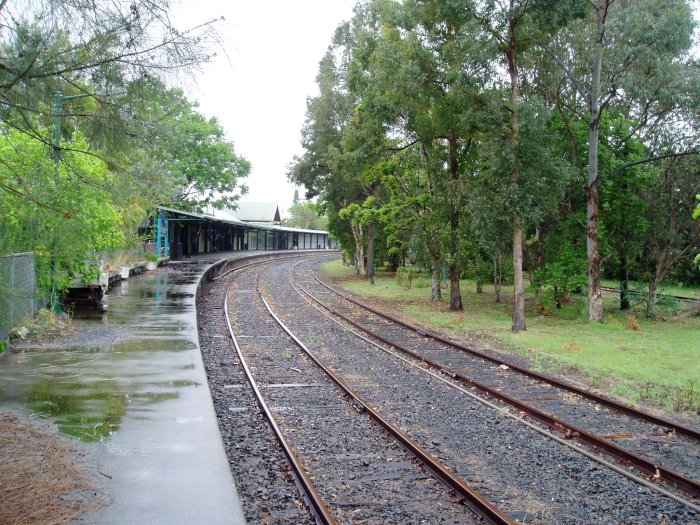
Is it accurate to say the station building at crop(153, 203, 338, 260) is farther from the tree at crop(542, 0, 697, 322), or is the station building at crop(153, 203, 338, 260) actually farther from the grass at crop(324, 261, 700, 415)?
the tree at crop(542, 0, 697, 322)

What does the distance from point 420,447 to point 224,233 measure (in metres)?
60.0

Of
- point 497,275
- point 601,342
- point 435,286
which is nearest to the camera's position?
point 601,342

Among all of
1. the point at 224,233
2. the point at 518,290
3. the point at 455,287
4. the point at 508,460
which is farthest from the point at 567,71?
the point at 224,233

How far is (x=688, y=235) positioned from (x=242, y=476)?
21.5m

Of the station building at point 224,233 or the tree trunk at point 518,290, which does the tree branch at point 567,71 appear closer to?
the tree trunk at point 518,290

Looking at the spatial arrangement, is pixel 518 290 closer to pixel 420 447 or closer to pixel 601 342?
pixel 601 342

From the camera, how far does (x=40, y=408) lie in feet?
25.3

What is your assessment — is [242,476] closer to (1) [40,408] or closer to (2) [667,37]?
(1) [40,408]

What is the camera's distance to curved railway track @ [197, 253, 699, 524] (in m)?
5.62

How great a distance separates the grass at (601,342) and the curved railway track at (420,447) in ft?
4.70

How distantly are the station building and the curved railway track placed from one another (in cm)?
2622

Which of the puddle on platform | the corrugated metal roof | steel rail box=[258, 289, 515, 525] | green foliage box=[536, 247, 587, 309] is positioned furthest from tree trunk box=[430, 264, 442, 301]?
the corrugated metal roof

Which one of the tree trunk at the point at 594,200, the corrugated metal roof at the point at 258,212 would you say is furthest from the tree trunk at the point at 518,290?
the corrugated metal roof at the point at 258,212

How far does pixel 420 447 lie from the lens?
23.2 ft
